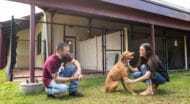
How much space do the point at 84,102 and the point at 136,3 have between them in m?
6.24

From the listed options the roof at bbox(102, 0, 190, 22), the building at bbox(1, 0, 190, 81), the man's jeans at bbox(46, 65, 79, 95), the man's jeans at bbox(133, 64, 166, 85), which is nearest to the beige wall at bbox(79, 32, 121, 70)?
the building at bbox(1, 0, 190, 81)

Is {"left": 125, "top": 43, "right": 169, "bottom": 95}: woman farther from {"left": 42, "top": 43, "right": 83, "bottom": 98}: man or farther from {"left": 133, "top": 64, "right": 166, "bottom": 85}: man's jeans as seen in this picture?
{"left": 42, "top": 43, "right": 83, "bottom": 98}: man

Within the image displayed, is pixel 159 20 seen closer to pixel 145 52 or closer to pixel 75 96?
pixel 145 52

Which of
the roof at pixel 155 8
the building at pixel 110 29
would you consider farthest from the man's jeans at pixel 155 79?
the roof at pixel 155 8

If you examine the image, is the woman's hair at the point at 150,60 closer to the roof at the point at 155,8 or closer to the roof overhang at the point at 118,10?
the roof overhang at the point at 118,10

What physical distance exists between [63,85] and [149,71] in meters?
1.76

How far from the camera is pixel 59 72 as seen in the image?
5078 mm

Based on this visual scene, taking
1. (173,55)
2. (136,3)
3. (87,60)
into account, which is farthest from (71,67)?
(173,55)

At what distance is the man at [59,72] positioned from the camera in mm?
4910

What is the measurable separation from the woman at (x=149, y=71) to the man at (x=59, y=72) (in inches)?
44.4

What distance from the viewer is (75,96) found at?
17.7 ft

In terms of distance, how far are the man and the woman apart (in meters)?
1.13

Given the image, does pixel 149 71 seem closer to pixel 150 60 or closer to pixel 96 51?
pixel 150 60

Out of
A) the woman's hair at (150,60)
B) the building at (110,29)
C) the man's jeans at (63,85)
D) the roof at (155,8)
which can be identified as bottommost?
the man's jeans at (63,85)
